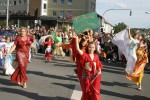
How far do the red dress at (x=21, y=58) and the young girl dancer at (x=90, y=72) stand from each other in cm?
290

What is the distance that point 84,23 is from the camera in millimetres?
9008

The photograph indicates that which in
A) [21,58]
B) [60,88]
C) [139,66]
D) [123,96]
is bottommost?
[123,96]

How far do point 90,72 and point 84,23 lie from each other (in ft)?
5.25

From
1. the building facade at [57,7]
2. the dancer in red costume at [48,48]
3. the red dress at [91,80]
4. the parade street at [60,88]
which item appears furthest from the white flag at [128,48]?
the building facade at [57,7]

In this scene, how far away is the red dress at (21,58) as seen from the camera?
10328 mm

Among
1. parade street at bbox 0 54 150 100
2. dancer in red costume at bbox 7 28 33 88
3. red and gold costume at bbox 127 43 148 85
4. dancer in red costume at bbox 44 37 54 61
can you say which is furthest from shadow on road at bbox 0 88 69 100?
dancer in red costume at bbox 44 37 54 61

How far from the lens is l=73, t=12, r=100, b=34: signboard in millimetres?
8867

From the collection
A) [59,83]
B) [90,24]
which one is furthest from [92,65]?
[59,83]

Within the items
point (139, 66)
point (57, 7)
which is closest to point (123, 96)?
point (139, 66)

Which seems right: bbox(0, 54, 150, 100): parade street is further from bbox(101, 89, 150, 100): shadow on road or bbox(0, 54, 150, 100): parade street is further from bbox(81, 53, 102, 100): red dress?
bbox(81, 53, 102, 100): red dress

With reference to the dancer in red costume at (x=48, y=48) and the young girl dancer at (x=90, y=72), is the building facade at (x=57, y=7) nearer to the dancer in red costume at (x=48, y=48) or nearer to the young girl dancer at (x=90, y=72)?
the dancer in red costume at (x=48, y=48)

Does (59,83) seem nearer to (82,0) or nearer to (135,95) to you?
(135,95)

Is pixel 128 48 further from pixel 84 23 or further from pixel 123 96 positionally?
pixel 84 23

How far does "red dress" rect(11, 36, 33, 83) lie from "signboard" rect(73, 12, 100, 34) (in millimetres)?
1980
